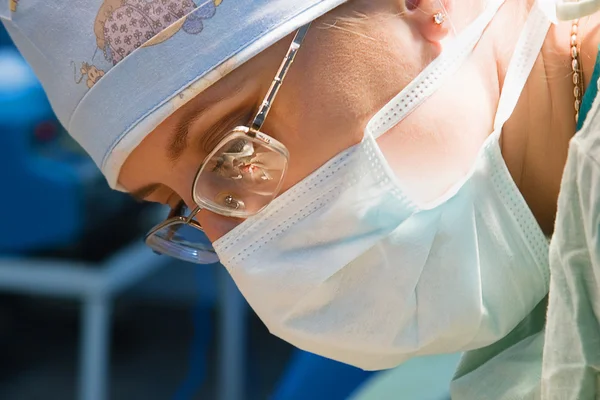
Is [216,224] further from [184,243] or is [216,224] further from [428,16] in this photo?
[428,16]

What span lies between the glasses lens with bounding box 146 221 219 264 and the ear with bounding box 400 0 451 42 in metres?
0.43

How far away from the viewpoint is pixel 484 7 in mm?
915

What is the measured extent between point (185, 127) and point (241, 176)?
9 cm

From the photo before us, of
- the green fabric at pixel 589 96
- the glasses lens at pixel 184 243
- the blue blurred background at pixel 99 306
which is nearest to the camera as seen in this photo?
the green fabric at pixel 589 96

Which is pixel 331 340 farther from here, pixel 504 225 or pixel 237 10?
pixel 237 10

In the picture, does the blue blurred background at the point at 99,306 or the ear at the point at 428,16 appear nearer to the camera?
the ear at the point at 428,16

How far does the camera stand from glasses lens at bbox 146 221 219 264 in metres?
1.14

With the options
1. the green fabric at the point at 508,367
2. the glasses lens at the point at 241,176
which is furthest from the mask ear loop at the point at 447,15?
the green fabric at the point at 508,367

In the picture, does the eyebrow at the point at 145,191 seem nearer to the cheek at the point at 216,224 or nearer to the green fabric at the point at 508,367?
the cheek at the point at 216,224

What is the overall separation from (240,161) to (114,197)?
1544mm

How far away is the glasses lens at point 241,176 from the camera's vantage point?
0.90m

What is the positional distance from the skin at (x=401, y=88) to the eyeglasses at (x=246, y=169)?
0.04 feet

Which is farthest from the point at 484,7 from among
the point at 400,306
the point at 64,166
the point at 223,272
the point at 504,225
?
the point at 223,272

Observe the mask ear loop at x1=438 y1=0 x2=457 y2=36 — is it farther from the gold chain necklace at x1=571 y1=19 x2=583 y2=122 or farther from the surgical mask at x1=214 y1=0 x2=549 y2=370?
the gold chain necklace at x1=571 y1=19 x2=583 y2=122
